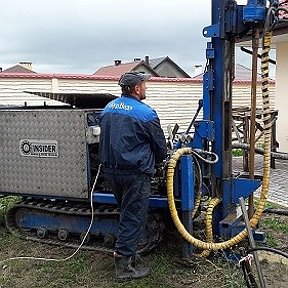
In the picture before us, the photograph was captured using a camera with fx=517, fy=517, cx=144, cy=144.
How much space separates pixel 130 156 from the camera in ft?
14.9

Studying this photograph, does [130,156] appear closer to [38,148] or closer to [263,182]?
[263,182]

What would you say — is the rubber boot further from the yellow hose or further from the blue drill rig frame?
the yellow hose

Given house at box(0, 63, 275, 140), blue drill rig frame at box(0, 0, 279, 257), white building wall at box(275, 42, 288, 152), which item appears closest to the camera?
blue drill rig frame at box(0, 0, 279, 257)

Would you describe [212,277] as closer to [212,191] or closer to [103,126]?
[212,191]

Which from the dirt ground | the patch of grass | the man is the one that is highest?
the man

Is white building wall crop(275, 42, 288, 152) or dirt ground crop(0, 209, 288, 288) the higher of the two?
white building wall crop(275, 42, 288, 152)

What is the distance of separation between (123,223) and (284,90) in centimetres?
796

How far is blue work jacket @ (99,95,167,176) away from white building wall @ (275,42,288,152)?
7590 mm

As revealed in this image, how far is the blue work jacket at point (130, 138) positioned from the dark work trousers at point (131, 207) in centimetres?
8

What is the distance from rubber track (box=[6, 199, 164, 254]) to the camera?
17.0ft

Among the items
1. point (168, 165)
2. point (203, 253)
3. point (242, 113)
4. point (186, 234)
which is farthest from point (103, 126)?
point (242, 113)

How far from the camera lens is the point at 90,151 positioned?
541 cm

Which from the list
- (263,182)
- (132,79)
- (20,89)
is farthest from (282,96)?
(132,79)

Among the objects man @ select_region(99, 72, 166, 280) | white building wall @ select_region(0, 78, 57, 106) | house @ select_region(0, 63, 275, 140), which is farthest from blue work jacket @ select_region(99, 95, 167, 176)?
white building wall @ select_region(0, 78, 57, 106)
